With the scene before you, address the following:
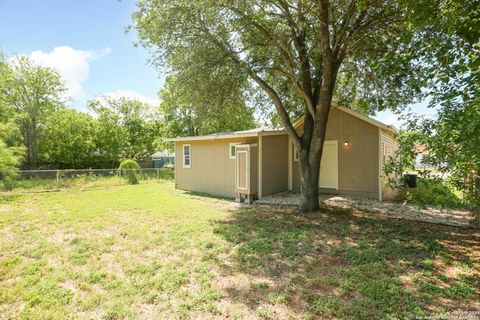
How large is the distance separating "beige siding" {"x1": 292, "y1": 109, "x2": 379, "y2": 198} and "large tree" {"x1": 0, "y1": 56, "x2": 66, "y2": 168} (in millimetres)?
20743

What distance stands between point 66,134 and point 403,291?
2323cm

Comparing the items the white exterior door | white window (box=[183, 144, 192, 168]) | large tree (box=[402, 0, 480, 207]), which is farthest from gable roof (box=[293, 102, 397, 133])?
white window (box=[183, 144, 192, 168])

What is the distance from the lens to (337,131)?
32.6 ft

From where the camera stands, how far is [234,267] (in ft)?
12.6

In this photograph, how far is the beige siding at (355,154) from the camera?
9.14 m

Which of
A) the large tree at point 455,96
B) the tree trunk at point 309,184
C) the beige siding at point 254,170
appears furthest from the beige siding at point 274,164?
the large tree at point 455,96

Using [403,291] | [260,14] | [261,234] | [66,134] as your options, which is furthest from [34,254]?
[66,134]

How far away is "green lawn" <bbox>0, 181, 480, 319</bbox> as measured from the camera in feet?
9.30

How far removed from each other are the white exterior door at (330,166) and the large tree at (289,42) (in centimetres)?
283

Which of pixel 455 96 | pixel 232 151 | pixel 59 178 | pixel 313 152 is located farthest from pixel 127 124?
pixel 455 96

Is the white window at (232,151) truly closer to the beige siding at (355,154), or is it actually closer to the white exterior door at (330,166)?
the white exterior door at (330,166)

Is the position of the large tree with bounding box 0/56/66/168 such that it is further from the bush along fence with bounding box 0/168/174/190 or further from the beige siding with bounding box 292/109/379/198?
the beige siding with bounding box 292/109/379/198

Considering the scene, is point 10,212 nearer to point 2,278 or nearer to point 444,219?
point 2,278

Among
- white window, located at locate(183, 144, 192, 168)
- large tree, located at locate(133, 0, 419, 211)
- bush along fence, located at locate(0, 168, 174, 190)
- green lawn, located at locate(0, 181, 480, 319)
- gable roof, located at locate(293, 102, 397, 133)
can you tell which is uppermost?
large tree, located at locate(133, 0, 419, 211)
